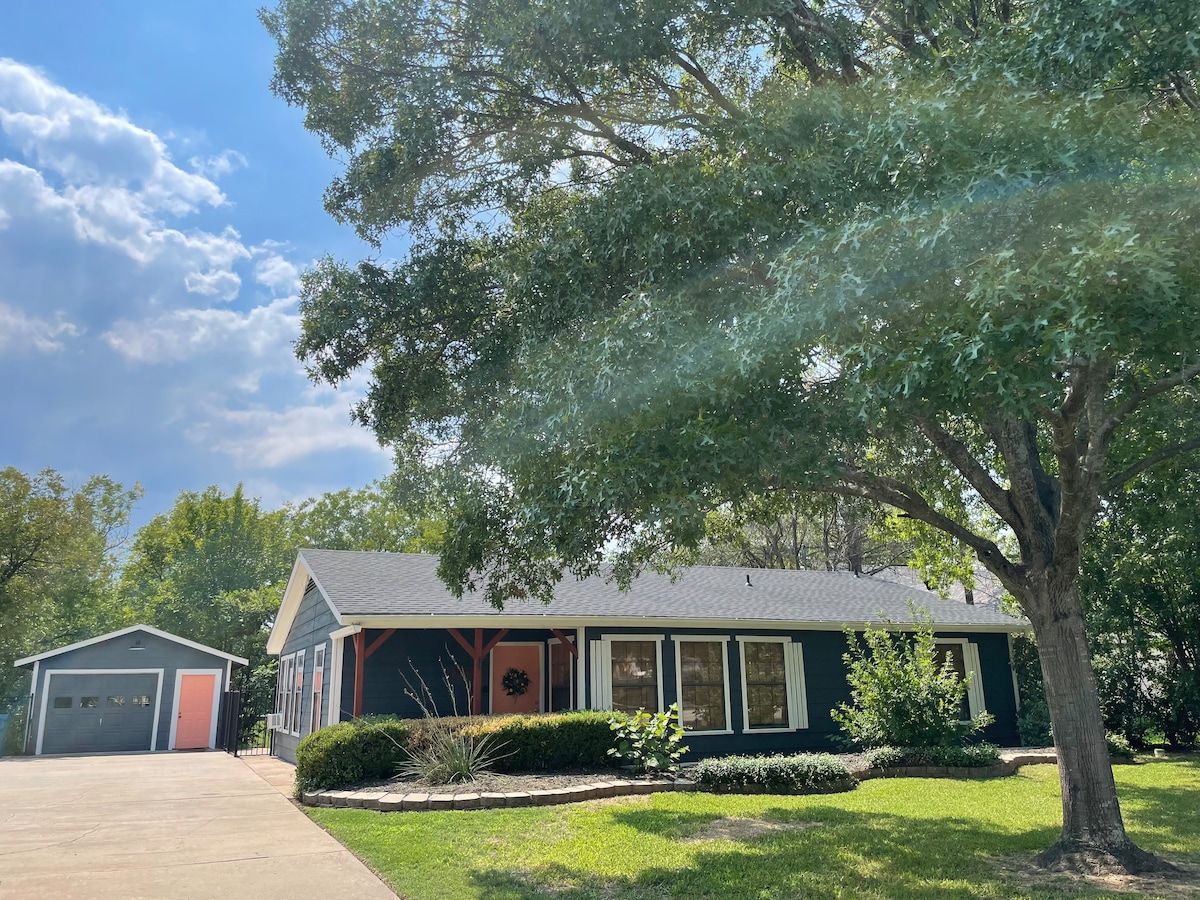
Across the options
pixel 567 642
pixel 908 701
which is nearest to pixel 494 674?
pixel 567 642

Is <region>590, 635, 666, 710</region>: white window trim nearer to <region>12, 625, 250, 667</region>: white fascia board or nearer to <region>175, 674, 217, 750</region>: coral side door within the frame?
<region>12, 625, 250, 667</region>: white fascia board

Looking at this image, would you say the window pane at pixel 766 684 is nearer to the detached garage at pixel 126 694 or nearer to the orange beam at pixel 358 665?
the orange beam at pixel 358 665

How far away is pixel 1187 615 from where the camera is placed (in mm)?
14766

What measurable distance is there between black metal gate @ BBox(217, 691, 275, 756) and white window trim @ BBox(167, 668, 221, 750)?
0.41ft

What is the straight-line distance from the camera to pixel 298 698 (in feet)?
56.1

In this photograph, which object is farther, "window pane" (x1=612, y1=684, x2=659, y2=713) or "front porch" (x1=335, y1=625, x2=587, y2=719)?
"window pane" (x1=612, y1=684, x2=659, y2=713)

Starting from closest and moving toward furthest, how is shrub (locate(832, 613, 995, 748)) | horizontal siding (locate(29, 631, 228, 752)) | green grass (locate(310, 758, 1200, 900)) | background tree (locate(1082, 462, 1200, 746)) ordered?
green grass (locate(310, 758, 1200, 900)), shrub (locate(832, 613, 995, 748)), background tree (locate(1082, 462, 1200, 746)), horizontal siding (locate(29, 631, 228, 752))

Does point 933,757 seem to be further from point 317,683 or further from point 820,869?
point 317,683

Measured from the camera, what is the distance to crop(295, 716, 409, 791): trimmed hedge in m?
10.5

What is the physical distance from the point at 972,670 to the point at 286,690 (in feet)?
49.2

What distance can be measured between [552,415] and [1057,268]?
10.7ft

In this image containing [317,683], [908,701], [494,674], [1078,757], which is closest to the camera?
[1078,757]

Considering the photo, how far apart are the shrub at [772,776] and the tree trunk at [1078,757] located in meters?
4.15

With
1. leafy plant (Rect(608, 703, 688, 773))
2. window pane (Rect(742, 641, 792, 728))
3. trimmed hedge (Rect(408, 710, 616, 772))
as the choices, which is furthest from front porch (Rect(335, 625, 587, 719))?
window pane (Rect(742, 641, 792, 728))
